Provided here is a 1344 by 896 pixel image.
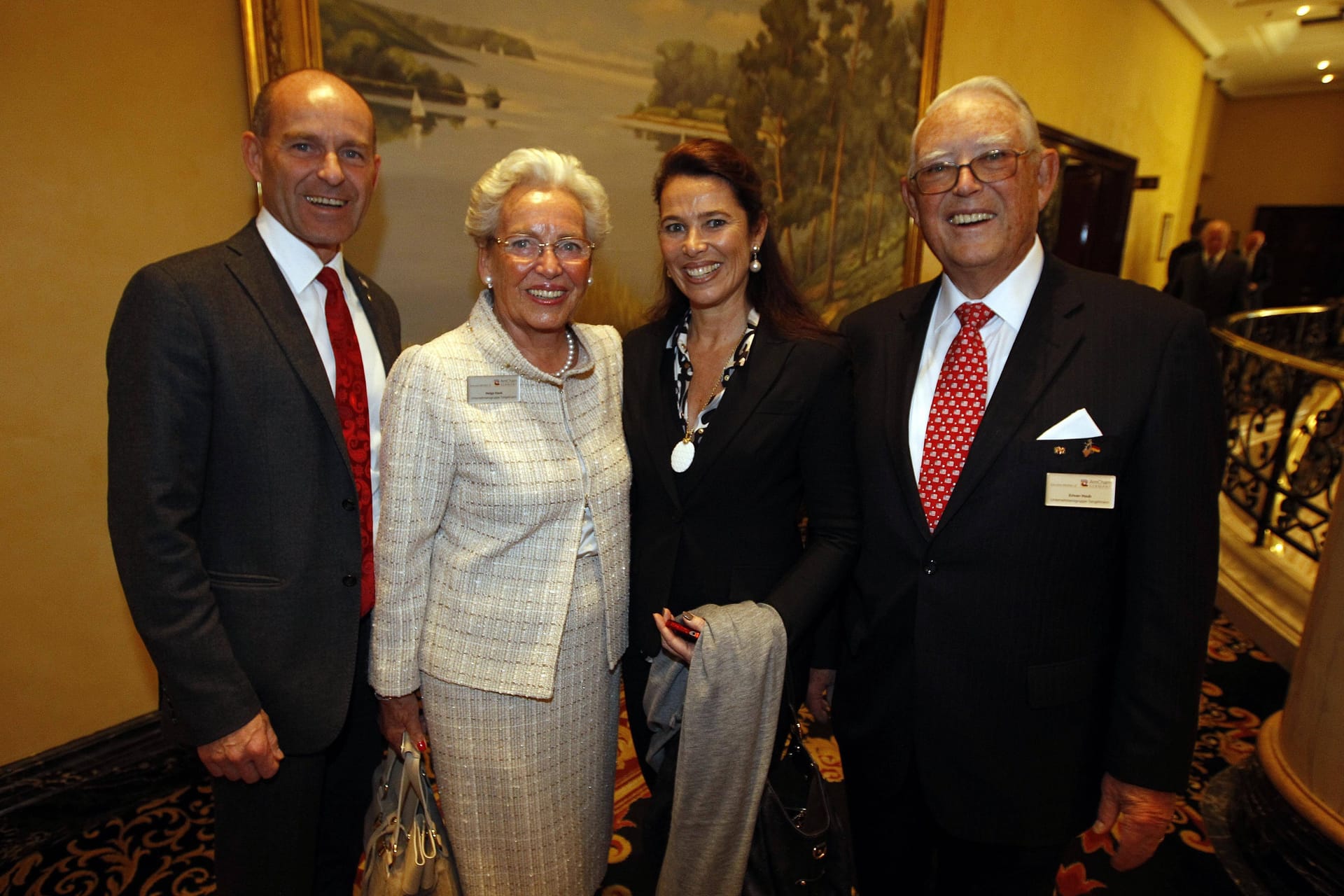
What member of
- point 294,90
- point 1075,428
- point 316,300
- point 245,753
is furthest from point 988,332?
point 245,753

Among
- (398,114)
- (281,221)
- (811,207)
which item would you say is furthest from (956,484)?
(811,207)

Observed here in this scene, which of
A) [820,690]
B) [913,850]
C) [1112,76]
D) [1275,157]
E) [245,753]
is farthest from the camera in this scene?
[1275,157]

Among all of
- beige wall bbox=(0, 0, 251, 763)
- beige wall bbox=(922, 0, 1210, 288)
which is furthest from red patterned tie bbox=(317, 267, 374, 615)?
beige wall bbox=(922, 0, 1210, 288)

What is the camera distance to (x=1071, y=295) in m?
1.57

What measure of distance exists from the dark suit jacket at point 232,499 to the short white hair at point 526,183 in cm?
48

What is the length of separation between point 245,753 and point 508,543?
2.35 ft

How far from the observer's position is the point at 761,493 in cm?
173

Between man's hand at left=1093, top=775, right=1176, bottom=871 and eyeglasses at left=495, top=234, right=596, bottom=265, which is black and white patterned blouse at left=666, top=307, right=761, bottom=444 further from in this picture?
man's hand at left=1093, top=775, right=1176, bottom=871

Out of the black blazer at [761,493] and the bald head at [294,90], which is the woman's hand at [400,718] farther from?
the bald head at [294,90]

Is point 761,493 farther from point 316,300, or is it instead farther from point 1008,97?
point 316,300

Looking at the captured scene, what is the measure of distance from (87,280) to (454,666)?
1878 millimetres

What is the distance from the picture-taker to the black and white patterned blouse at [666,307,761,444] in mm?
1787

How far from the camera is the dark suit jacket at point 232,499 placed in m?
1.48

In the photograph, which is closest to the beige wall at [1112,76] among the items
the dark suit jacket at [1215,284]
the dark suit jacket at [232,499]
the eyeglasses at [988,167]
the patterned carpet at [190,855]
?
the dark suit jacket at [1215,284]
